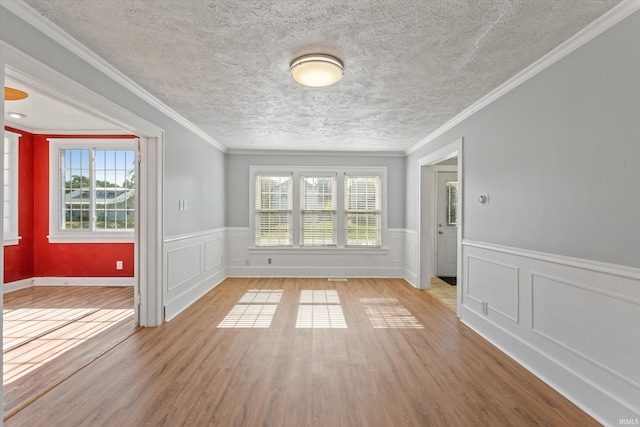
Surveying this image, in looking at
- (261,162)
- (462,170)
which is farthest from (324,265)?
(462,170)

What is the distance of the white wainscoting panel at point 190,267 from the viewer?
12.4 feet

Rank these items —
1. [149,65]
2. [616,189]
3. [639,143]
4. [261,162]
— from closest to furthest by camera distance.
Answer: [639,143]
[616,189]
[149,65]
[261,162]

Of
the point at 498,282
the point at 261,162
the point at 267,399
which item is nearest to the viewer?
the point at 267,399

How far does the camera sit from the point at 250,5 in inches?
70.7

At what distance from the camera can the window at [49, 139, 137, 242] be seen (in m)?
5.20

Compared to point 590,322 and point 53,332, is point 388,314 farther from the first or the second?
point 53,332

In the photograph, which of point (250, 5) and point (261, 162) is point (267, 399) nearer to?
point (250, 5)

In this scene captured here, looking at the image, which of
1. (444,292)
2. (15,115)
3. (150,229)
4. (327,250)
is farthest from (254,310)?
(15,115)

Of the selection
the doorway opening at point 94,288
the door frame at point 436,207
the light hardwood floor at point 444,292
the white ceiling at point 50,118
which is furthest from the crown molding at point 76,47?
→ the door frame at point 436,207

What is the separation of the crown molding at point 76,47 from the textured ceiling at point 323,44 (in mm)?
56

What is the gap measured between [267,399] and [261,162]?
4.70 metres

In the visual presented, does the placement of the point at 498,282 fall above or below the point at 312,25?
below

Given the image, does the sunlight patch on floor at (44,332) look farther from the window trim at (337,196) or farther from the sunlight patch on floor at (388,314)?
the sunlight patch on floor at (388,314)

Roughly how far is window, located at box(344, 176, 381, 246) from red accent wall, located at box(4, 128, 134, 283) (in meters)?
4.11
